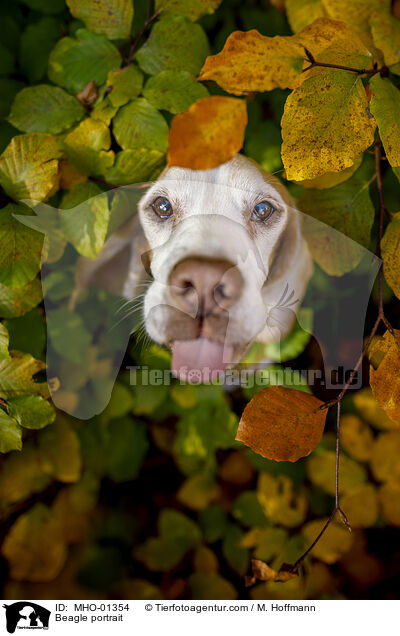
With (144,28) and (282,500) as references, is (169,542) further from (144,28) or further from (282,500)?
(144,28)

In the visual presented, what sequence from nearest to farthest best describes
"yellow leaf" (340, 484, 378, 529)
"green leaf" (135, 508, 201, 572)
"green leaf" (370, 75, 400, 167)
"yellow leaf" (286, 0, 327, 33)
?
"green leaf" (370, 75, 400, 167) → "yellow leaf" (286, 0, 327, 33) → "yellow leaf" (340, 484, 378, 529) → "green leaf" (135, 508, 201, 572)

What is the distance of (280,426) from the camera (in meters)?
0.68

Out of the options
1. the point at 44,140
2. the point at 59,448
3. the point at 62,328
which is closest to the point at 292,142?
the point at 44,140

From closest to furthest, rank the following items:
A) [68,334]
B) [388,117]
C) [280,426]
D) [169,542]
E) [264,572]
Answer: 1. [388,117]
2. [280,426]
3. [264,572]
4. [68,334]
5. [169,542]

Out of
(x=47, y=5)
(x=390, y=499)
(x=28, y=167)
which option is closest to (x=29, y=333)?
(x=28, y=167)

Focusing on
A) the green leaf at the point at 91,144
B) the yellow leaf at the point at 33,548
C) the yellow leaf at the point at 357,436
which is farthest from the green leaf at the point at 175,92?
the yellow leaf at the point at 33,548

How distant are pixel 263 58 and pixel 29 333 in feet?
2.21

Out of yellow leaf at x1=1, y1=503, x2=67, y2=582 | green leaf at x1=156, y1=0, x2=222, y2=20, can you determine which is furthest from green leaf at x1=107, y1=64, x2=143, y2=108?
yellow leaf at x1=1, y1=503, x2=67, y2=582

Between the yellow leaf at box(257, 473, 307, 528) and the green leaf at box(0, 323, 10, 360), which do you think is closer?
the green leaf at box(0, 323, 10, 360)

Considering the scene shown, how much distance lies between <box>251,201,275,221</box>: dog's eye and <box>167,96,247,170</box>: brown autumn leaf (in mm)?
198

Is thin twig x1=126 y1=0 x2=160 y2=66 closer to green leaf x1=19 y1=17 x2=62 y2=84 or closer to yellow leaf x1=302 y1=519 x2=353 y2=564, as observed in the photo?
green leaf x1=19 y1=17 x2=62 y2=84

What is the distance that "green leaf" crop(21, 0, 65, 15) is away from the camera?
0.81 meters
